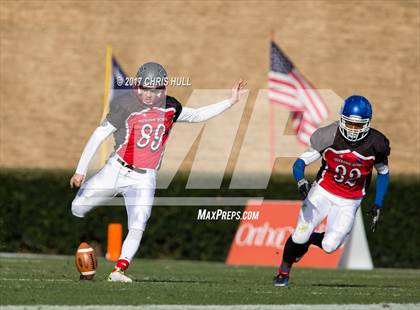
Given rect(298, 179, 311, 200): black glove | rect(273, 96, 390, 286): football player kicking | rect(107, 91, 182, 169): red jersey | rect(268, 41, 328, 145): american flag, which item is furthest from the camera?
rect(268, 41, 328, 145): american flag

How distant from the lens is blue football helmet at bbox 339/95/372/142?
1232 cm

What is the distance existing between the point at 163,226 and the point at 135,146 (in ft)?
35.1

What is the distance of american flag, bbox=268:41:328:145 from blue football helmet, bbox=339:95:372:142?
8858 mm

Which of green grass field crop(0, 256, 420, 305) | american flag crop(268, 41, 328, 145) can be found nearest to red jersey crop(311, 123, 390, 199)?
green grass field crop(0, 256, 420, 305)

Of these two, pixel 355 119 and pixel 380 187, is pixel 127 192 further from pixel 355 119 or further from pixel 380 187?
pixel 380 187

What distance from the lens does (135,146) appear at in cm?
1243

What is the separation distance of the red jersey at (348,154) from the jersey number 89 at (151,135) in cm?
168

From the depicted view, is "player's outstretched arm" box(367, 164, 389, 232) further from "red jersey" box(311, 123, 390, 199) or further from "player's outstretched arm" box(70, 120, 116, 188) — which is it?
"player's outstretched arm" box(70, 120, 116, 188)

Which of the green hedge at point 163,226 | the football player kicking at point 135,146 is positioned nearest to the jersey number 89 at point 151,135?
the football player kicking at point 135,146

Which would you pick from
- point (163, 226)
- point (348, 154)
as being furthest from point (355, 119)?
point (163, 226)

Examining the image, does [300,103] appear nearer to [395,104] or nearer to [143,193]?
[395,104]

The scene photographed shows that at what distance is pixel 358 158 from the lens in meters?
12.5

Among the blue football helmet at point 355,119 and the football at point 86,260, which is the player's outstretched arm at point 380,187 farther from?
the football at point 86,260

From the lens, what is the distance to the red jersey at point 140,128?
12312 mm
